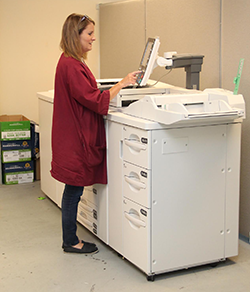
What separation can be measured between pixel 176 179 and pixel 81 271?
0.75m

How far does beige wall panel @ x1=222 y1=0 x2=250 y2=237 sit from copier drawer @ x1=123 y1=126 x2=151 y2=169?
2.77 feet

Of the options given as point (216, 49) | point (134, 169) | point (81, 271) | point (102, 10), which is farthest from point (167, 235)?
point (102, 10)

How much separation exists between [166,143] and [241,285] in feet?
2.73

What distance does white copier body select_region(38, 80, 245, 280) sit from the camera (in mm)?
2234

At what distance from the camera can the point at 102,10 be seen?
4.55 metres

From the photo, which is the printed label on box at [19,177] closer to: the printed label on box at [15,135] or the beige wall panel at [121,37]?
the printed label on box at [15,135]

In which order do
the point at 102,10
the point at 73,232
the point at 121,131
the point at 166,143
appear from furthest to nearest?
the point at 102,10 → the point at 73,232 → the point at 121,131 → the point at 166,143

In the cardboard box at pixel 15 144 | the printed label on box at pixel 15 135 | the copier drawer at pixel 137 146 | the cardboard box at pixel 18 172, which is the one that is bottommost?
the cardboard box at pixel 18 172

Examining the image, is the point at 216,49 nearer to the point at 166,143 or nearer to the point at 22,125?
the point at 166,143

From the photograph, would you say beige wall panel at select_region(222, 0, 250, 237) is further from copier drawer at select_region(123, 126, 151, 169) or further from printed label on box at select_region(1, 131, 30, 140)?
printed label on box at select_region(1, 131, 30, 140)

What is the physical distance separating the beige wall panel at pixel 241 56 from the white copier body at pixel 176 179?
38 cm

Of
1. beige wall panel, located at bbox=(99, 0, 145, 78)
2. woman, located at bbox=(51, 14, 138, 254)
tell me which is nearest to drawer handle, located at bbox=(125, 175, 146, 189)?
woman, located at bbox=(51, 14, 138, 254)

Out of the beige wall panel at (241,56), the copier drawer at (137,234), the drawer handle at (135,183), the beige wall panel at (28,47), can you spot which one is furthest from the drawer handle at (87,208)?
the beige wall panel at (28,47)

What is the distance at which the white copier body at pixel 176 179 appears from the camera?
2.23m
